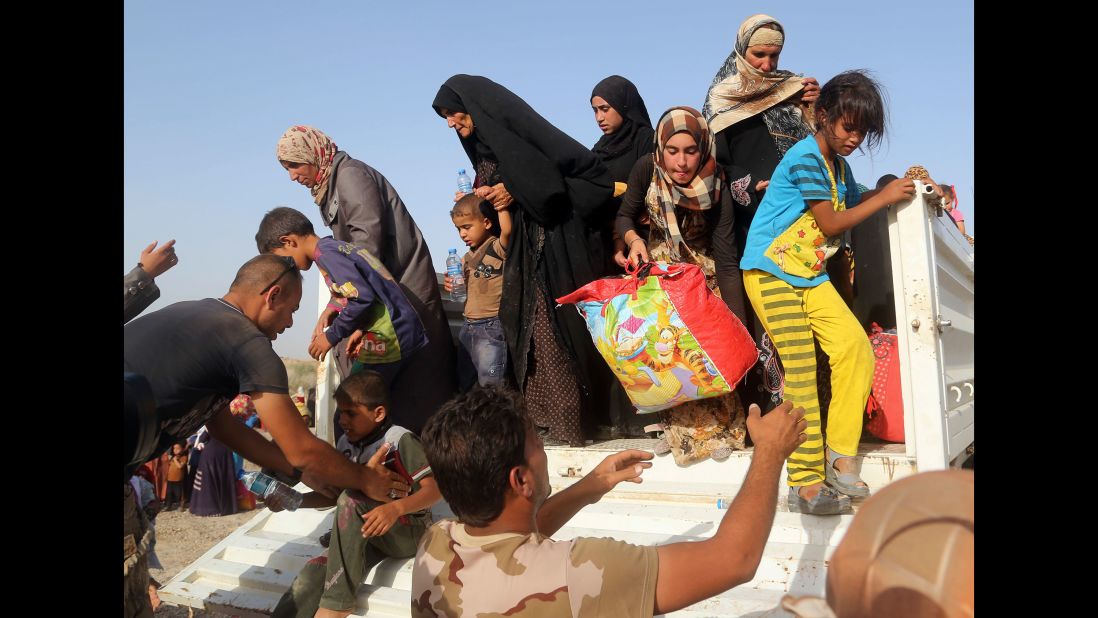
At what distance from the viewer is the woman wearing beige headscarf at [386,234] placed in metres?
4.38

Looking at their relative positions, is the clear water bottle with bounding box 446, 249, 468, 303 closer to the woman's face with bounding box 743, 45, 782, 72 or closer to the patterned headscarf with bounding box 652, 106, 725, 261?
the patterned headscarf with bounding box 652, 106, 725, 261

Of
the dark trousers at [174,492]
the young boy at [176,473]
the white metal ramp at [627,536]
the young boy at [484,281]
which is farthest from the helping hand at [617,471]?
the dark trousers at [174,492]

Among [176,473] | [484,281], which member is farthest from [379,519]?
[176,473]

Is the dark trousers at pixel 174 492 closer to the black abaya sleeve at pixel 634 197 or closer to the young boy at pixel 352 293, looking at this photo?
the young boy at pixel 352 293

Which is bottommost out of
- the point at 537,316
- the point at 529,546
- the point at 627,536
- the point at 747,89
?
the point at 627,536

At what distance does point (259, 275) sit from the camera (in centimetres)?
244

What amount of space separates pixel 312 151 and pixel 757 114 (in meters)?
2.49

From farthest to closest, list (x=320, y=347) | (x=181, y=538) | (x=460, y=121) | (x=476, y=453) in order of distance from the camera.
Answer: (x=181, y=538), (x=460, y=121), (x=320, y=347), (x=476, y=453)

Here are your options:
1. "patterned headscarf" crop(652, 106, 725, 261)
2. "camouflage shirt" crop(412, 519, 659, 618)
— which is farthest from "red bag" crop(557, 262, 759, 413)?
"camouflage shirt" crop(412, 519, 659, 618)

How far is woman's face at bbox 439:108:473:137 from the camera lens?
4.34 meters

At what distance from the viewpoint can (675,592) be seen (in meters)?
1.60

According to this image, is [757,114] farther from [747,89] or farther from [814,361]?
[814,361]

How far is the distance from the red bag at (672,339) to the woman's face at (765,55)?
1265 millimetres

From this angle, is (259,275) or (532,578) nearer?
(532,578)
